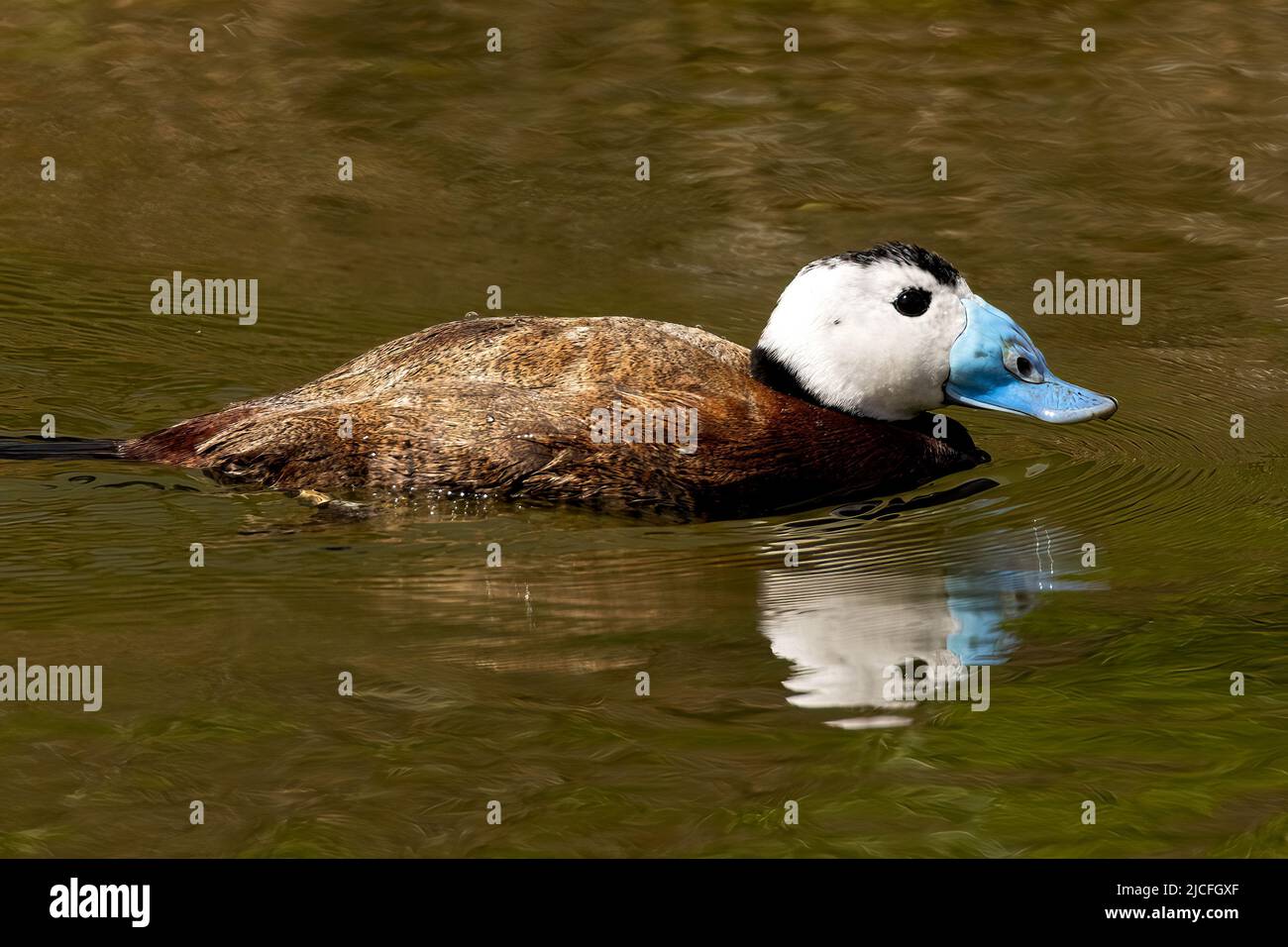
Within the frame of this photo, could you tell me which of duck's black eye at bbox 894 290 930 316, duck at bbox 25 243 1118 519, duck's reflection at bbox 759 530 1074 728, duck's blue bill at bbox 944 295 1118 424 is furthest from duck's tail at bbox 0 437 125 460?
duck's blue bill at bbox 944 295 1118 424

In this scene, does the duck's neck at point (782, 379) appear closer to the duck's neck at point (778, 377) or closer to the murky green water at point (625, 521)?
the duck's neck at point (778, 377)

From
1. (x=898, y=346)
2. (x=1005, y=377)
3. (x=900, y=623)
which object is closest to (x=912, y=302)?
(x=898, y=346)

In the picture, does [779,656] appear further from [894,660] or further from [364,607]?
[364,607]

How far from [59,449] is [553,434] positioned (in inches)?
88.7

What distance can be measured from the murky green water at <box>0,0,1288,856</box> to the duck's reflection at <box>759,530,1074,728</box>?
0.08 ft

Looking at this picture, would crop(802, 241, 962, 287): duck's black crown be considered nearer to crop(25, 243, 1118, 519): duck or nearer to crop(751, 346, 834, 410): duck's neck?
crop(25, 243, 1118, 519): duck

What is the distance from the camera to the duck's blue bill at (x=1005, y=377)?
8.37 m

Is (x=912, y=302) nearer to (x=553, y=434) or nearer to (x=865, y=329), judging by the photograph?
(x=865, y=329)

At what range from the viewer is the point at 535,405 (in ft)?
26.3

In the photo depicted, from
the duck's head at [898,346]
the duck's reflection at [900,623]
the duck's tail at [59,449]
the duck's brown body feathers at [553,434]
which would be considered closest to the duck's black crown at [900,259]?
the duck's head at [898,346]

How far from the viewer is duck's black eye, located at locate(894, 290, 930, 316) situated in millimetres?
8266
